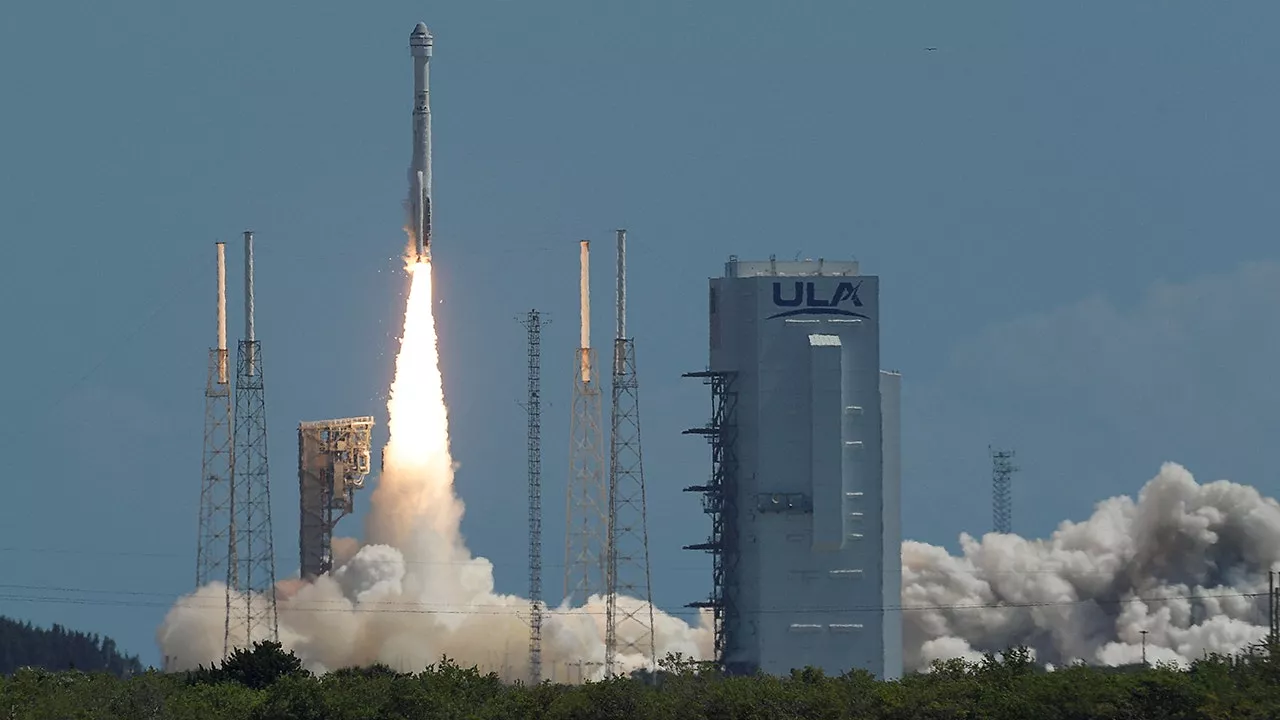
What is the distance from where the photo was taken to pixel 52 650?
172 metres

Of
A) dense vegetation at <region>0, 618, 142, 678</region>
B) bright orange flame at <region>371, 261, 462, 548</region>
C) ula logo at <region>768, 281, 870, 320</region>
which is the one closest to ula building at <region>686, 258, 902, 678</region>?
ula logo at <region>768, 281, 870, 320</region>

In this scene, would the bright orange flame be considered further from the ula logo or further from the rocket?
the ula logo

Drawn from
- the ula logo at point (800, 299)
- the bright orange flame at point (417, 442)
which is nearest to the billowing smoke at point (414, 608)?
the bright orange flame at point (417, 442)

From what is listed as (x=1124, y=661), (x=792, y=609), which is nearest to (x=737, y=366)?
(x=792, y=609)

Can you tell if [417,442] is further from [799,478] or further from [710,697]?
[710,697]

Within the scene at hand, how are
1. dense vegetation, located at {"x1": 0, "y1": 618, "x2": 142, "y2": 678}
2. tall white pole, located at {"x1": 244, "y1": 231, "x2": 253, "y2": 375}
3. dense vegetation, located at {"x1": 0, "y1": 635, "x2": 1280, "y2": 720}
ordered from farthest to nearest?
dense vegetation, located at {"x1": 0, "y1": 618, "x2": 142, "y2": 678} < tall white pole, located at {"x1": 244, "y1": 231, "x2": 253, "y2": 375} < dense vegetation, located at {"x1": 0, "y1": 635, "x2": 1280, "y2": 720}

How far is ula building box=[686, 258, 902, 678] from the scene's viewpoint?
134375mm

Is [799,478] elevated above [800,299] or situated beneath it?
situated beneath

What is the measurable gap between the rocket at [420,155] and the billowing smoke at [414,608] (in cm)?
489

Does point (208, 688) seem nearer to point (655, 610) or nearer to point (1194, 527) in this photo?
point (655, 610)

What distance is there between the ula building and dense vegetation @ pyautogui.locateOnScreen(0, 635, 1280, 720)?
16.8 meters

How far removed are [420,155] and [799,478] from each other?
61.3 ft

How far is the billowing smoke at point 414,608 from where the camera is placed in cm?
13625

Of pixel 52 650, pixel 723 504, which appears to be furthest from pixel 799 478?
pixel 52 650
